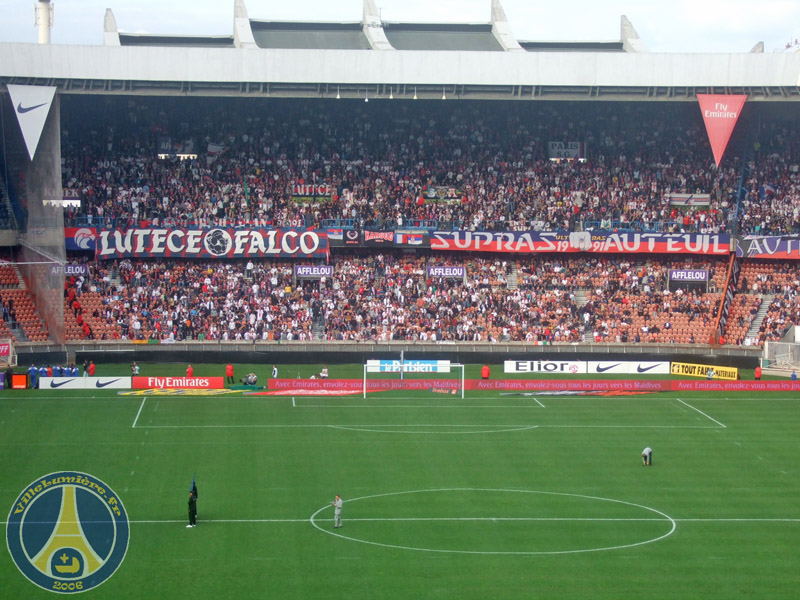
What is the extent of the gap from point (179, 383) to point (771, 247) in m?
36.1

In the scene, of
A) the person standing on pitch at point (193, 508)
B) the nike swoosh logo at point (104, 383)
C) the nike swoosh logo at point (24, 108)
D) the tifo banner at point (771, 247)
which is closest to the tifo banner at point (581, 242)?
the tifo banner at point (771, 247)

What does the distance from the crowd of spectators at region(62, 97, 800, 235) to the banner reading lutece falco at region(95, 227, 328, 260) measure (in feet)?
3.55

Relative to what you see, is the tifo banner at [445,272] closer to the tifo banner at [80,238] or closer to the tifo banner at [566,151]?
the tifo banner at [566,151]

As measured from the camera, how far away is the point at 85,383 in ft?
177

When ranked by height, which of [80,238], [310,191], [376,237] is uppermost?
[310,191]

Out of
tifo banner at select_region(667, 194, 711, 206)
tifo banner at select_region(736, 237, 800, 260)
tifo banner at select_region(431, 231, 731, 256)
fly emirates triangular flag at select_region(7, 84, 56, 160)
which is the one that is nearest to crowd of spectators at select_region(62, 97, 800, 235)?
tifo banner at select_region(667, 194, 711, 206)

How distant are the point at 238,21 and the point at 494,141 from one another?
1822cm

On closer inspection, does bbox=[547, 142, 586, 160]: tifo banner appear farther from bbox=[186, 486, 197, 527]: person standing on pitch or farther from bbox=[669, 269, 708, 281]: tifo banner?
bbox=[186, 486, 197, 527]: person standing on pitch

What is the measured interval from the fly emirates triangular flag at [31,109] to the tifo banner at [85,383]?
44.4 ft

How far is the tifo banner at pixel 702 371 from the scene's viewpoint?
5809 cm

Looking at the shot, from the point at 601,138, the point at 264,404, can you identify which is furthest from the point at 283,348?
the point at 601,138

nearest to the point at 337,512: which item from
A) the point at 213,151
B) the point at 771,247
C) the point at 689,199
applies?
the point at 213,151

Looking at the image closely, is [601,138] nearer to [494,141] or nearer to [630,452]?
[494,141]

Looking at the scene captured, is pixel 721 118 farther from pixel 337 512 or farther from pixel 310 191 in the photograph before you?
pixel 337 512
